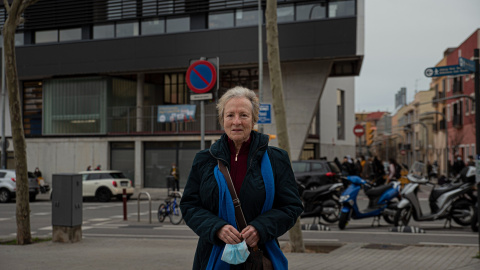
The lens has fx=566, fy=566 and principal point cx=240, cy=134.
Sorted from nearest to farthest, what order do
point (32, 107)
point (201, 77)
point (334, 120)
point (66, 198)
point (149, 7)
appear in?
point (201, 77) < point (66, 198) < point (149, 7) < point (32, 107) < point (334, 120)

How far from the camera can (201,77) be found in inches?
367

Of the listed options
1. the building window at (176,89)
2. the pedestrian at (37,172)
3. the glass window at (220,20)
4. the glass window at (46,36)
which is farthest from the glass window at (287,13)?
the pedestrian at (37,172)

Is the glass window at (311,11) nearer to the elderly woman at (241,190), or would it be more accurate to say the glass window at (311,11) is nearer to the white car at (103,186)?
the white car at (103,186)

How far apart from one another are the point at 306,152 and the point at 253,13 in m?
11.9

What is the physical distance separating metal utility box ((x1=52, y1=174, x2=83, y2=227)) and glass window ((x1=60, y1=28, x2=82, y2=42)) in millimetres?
24897

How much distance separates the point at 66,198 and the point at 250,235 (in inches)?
311

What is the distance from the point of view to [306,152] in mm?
38000

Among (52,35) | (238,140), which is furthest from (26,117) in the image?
(238,140)

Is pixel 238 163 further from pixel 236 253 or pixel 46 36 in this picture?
pixel 46 36

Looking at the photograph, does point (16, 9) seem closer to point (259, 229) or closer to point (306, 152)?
point (259, 229)

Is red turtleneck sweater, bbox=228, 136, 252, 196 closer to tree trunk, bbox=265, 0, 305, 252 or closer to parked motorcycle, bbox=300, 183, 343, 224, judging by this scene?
tree trunk, bbox=265, 0, 305, 252

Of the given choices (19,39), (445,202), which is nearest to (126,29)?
(19,39)

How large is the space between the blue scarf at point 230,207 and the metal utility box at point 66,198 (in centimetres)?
760

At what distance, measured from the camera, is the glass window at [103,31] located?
32.7 meters
